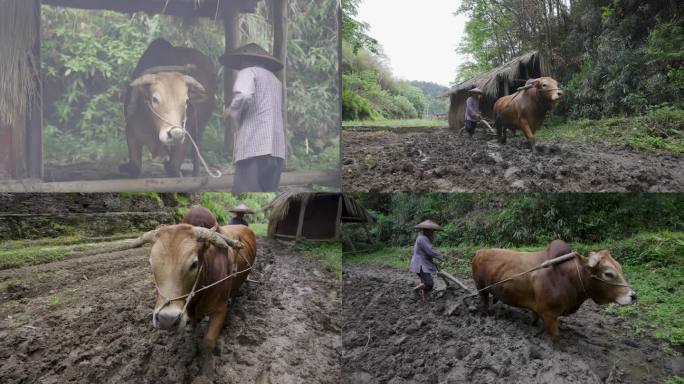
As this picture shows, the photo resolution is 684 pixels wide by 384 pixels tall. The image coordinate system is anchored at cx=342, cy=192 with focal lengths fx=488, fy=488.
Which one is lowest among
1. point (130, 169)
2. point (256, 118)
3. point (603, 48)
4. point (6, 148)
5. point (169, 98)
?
point (130, 169)

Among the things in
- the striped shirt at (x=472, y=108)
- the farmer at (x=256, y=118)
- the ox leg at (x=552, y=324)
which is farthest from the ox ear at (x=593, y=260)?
the farmer at (x=256, y=118)

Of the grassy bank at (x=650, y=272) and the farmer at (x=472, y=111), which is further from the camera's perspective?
the farmer at (x=472, y=111)

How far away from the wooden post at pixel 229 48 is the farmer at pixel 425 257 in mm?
1440

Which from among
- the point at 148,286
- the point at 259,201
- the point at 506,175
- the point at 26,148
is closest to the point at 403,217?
the point at 506,175

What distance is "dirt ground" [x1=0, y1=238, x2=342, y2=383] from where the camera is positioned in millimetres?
2658

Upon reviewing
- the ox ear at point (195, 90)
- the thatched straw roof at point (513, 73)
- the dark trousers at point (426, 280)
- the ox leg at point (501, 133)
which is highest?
the thatched straw roof at point (513, 73)

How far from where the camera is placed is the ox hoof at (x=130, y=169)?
328 cm

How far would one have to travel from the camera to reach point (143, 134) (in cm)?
328

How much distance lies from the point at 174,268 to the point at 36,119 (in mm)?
1803

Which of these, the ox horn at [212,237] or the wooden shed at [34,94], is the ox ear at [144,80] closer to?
the wooden shed at [34,94]

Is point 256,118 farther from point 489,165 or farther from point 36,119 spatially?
point 489,165

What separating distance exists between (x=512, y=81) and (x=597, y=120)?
64cm

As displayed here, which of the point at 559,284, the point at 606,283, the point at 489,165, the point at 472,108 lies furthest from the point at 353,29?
the point at 606,283

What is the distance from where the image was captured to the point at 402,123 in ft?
11.9
